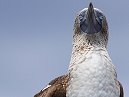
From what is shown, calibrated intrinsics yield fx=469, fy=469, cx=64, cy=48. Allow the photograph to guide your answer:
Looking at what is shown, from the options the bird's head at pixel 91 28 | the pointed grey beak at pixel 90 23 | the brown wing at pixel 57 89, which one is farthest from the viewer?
the pointed grey beak at pixel 90 23

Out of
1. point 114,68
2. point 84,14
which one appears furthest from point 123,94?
point 84,14

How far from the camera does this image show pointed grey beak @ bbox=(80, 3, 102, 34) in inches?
476

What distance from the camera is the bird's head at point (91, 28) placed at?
11.9 m

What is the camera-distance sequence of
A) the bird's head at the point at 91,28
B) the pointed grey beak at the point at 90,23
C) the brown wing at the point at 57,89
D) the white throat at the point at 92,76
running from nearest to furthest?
the white throat at the point at 92,76, the brown wing at the point at 57,89, the bird's head at the point at 91,28, the pointed grey beak at the point at 90,23

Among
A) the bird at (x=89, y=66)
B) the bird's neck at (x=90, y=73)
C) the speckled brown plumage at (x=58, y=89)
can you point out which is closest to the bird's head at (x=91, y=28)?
the bird at (x=89, y=66)

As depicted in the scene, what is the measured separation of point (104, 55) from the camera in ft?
37.4

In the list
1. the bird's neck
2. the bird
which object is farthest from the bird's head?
the bird's neck

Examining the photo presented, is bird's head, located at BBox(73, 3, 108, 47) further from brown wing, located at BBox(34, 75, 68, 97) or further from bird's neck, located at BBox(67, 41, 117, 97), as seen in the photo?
brown wing, located at BBox(34, 75, 68, 97)

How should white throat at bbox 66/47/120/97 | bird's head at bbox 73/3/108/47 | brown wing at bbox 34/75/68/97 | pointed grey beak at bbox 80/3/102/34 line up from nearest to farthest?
white throat at bbox 66/47/120/97 → brown wing at bbox 34/75/68/97 → bird's head at bbox 73/3/108/47 → pointed grey beak at bbox 80/3/102/34

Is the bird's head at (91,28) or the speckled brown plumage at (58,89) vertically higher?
the bird's head at (91,28)

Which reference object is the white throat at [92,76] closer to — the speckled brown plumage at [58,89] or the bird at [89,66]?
the bird at [89,66]

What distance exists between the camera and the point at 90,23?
12258 mm

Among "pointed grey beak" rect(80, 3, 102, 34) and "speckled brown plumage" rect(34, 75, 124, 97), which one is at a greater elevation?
"pointed grey beak" rect(80, 3, 102, 34)

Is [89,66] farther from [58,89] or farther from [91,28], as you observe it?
[91,28]
